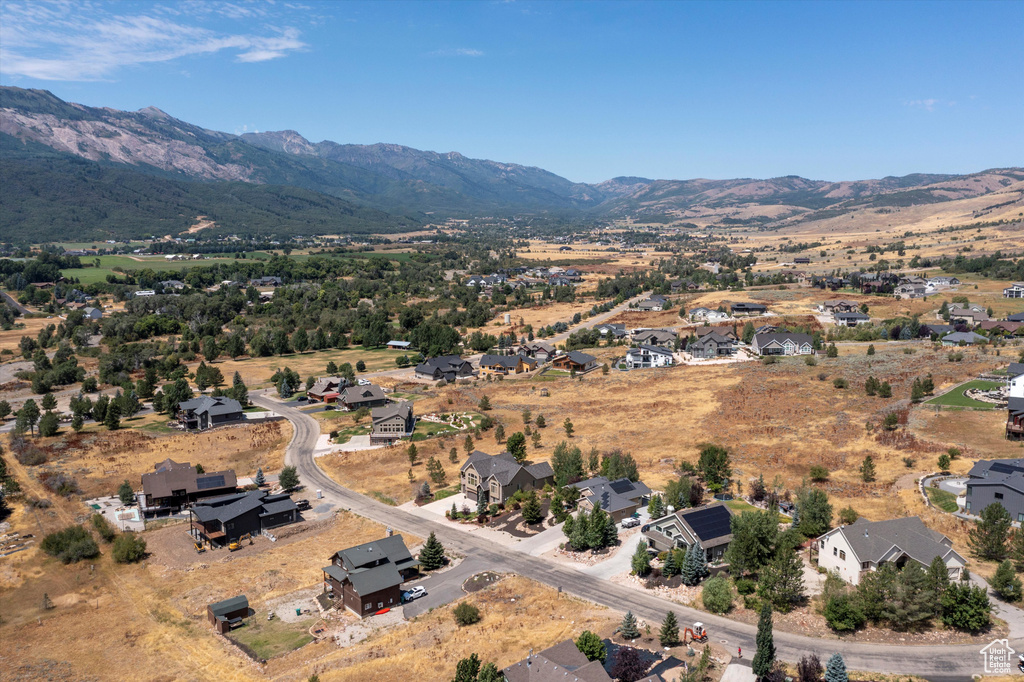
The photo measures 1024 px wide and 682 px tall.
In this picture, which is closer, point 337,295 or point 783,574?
point 783,574

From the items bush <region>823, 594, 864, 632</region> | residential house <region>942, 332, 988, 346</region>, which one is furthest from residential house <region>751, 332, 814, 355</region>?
bush <region>823, 594, 864, 632</region>

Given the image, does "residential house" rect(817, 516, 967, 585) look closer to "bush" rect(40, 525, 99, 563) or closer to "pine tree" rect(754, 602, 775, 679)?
"pine tree" rect(754, 602, 775, 679)

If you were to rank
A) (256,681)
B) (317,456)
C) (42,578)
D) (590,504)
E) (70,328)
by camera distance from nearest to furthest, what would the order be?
(256,681) < (42,578) < (590,504) < (317,456) < (70,328)

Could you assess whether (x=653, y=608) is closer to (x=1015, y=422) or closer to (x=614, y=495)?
(x=614, y=495)

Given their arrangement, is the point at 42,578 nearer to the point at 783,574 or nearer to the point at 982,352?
the point at 783,574

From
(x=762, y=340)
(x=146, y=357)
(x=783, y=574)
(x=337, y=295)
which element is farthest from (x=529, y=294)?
(x=783, y=574)

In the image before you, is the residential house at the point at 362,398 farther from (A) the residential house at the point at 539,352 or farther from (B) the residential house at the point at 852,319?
(B) the residential house at the point at 852,319

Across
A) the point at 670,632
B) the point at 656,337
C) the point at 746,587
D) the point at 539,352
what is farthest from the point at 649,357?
the point at 670,632
